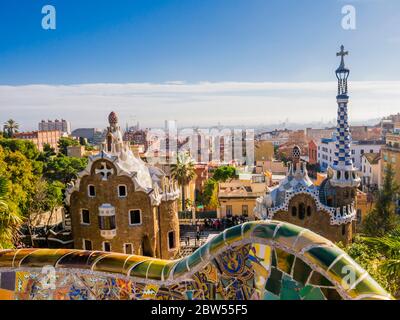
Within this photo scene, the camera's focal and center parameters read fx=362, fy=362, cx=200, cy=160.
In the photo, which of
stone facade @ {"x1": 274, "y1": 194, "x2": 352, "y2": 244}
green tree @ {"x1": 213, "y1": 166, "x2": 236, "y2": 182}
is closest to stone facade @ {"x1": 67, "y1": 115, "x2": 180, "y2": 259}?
stone facade @ {"x1": 274, "y1": 194, "x2": 352, "y2": 244}

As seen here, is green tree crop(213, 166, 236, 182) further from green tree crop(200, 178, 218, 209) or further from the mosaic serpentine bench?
the mosaic serpentine bench

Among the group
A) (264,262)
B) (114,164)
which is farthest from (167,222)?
(264,262)

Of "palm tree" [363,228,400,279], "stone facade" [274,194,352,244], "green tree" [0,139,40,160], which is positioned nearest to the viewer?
"palm tree" [363,228,400,279]

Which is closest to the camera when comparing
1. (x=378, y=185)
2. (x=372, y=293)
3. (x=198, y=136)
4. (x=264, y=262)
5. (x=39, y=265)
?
(x=372, y=293)

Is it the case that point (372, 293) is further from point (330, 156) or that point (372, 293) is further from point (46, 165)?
point (330, 156)

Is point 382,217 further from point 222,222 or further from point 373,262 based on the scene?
point 373,262

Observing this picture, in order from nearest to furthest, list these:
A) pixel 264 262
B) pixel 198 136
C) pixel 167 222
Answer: pixel 264 262
pixel 167 222
pixel 198 136
